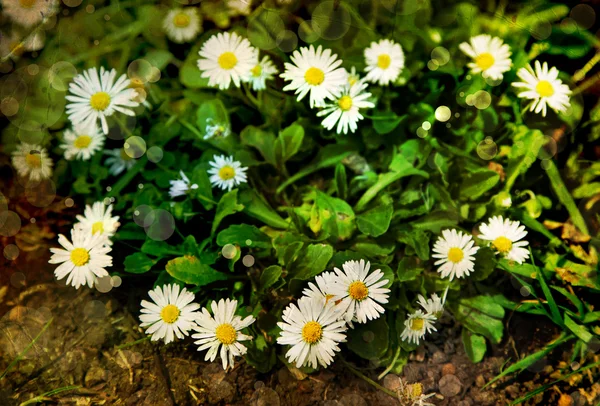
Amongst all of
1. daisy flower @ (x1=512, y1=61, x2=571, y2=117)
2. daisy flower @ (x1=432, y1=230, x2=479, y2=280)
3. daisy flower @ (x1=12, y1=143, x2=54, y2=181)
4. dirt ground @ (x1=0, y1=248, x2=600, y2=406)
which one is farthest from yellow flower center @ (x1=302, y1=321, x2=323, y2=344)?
daisy flower @ (x1=12, y1=143, x2=54, y2=181)

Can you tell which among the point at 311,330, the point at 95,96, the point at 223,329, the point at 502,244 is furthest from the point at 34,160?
the point at 502,244

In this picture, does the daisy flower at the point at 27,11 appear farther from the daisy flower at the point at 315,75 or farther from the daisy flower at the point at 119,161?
the daisy flower at the point at 315,75

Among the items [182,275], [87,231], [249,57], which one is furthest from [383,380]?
[249,57]

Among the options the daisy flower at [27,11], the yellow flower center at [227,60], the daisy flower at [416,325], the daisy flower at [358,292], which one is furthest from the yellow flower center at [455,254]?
the daisy flower at [27,11]

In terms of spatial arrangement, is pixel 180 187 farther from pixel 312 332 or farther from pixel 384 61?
pixel 384 61

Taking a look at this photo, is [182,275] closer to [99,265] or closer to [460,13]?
[99,265]

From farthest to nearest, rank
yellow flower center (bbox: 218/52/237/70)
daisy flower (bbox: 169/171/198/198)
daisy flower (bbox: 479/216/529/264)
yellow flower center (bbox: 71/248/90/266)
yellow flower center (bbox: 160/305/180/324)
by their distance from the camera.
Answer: yellow flower center (bbox: 218/52/237/70), daisy flower (bbox: 169/171/198/198), daisy flower (bbox: 479/216/529/264), yellow flower center (bbox: 71/248/90/266), yellow flower center (bbox: 160/305/180/324)

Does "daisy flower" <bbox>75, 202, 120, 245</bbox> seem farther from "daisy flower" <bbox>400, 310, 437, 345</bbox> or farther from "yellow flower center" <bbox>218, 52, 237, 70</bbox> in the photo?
"daisy flower" <bbox>400, 310, 437, 345</bbox>
